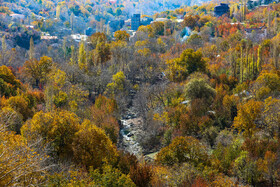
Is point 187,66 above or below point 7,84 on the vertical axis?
above

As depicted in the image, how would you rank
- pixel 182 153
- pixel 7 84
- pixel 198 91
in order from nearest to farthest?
pixel 182 153 < pixel 198 91 < pixel 7 84

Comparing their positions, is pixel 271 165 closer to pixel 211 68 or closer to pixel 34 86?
pixel 211 68

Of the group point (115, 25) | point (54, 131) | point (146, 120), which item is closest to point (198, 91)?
point (146, 120)

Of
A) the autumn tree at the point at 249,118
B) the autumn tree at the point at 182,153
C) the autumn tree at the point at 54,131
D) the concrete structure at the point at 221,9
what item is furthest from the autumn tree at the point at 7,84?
the concrete structure at the point at 221,9

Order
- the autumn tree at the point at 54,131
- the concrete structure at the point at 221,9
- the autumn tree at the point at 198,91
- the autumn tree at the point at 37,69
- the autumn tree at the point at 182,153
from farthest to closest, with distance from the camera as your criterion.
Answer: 1. the concrete structure at the point at 221,9
2. the autumn tree at the point at 37,69
3. the autumn tree at the point at 198,91
4. the autumn tree at the point at 54,131
5. the autumn tree at the point at 182,153

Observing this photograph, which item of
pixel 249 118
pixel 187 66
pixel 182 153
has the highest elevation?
pixel 187 66

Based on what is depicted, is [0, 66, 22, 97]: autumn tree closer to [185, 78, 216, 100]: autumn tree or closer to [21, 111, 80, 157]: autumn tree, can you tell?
[21, 111, 80, 157]: autumn tree

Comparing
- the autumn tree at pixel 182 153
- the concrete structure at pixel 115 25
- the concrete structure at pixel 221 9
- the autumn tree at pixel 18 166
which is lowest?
the autumn tree at pixel 182 153

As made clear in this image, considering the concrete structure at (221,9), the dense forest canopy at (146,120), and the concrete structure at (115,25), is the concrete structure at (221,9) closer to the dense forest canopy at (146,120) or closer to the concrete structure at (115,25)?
the dense forest canopy at (146,120)

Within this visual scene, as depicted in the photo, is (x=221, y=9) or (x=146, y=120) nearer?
(x=146, y=120)

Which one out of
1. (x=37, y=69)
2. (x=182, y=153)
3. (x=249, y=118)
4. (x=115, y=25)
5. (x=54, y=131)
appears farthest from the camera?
(x=115, y=25)

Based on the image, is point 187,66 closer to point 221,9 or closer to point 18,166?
point 18,166
